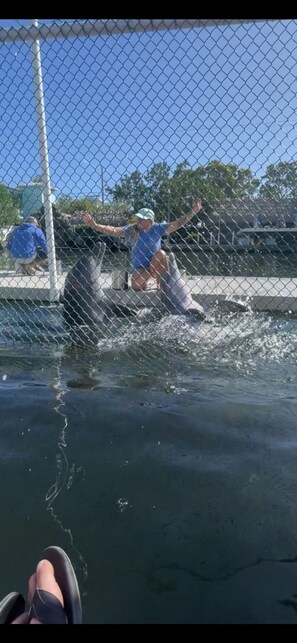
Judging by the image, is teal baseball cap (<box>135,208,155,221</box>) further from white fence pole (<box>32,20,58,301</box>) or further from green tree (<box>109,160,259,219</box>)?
white fence pole (<box>32,20,58,301</box>)

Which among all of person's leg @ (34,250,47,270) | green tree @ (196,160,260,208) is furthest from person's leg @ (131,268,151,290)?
person's leg @ (34,250,47,270)

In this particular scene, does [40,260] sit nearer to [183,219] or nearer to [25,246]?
[25,246]

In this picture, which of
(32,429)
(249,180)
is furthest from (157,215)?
(32,429)

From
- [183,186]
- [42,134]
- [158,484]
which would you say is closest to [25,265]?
[42,134]

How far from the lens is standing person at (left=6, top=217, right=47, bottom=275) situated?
7.84 m

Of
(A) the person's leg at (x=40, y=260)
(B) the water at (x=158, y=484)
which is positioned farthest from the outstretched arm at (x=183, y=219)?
(A) the person's leg at (x=40, y=260)

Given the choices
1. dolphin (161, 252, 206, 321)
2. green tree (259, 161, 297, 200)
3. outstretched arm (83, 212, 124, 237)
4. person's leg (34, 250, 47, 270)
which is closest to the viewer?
green tree (259, 161, 297, 200)

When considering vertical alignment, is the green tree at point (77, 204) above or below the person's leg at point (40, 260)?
above

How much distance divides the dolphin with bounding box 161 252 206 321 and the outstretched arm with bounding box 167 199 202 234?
0.34 m

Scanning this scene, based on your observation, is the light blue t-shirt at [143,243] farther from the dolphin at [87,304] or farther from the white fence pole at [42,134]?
the white fence pole at [42,134]

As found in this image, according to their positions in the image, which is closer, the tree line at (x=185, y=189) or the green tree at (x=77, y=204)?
the tree line at (x=185, y=189)

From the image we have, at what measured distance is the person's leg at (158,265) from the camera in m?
5.63

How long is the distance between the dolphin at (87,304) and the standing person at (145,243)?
493mm
